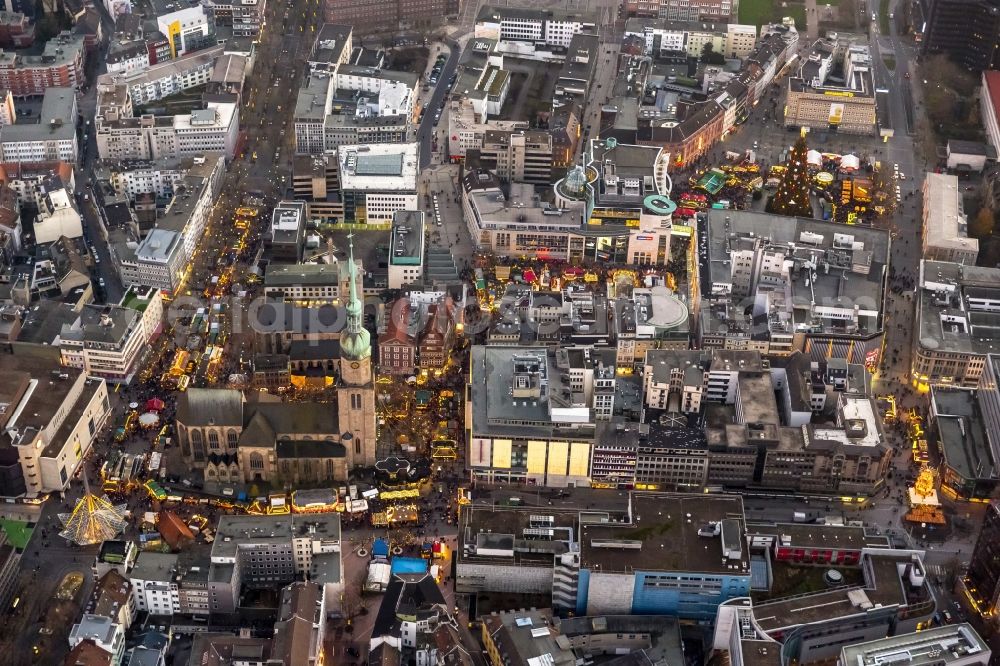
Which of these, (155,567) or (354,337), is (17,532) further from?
(354,337)

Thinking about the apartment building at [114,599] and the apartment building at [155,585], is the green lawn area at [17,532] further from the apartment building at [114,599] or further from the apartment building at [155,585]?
the apartment building at [155,585]

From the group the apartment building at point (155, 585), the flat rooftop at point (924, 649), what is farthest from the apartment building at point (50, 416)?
the flat rooftop at point (924, 649)

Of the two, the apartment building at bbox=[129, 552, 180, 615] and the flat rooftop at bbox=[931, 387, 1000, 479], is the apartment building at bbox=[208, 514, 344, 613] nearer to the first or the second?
the apartment building at bbox=[129, 552, 180, 615]

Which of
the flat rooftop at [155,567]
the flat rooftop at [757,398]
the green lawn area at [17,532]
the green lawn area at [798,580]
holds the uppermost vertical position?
the flat rooftop at [757,398]

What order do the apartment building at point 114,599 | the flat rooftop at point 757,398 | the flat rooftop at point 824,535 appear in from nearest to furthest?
the apartment building at point 114,599
the flat rooftop at point 824,535
the flat rooftop at point 757,398

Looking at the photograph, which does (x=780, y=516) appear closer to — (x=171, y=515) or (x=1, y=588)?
(x=171, y=515)

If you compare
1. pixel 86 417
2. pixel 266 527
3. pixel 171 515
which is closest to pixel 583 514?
pixel 266 527
